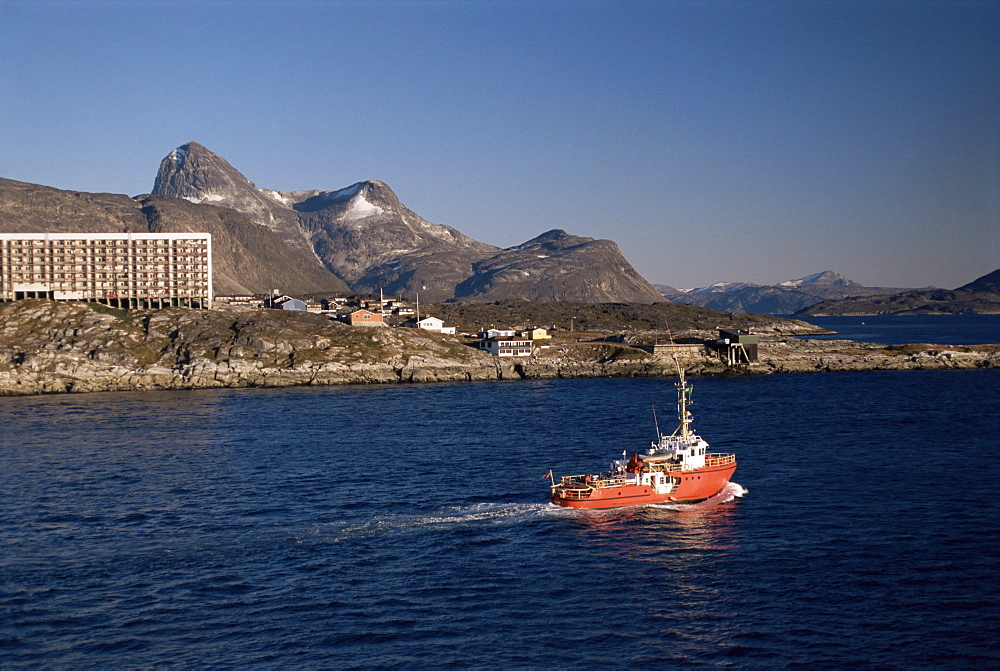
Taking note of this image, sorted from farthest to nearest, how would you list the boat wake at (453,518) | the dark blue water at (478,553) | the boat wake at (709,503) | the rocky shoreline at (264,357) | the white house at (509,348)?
1. the white house at (509,348)
2. the rocky shoreline at (264,357)
3. the boat wake at (709,503)
4. the boat wake at (453,518)
5. the dark blue water at (478,553)

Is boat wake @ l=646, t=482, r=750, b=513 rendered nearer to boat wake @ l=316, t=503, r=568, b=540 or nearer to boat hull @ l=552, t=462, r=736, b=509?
boat hull @ l=552, t=462, r=736, b=509

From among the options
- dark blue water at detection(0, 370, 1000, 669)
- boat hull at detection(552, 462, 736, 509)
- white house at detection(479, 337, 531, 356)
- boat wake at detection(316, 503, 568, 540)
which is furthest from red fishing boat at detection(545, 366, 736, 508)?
white house at detection(479, 337, 531, 356)

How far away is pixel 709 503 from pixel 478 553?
70.0ft

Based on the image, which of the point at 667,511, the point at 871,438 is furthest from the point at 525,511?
the point at 871,438

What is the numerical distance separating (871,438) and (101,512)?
76.7 m

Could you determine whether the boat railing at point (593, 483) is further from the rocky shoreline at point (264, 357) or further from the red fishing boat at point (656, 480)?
the rocky shoreline at point (264, 357)

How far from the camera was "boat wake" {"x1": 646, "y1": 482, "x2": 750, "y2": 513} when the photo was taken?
67062mm

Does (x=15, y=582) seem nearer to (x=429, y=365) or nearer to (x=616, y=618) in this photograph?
(x=616, y=618)

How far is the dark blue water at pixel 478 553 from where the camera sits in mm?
41969

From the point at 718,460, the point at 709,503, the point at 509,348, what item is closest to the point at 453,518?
the point at 709,503

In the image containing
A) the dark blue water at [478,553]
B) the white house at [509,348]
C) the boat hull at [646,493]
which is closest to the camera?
the dark blue water at [478,553]

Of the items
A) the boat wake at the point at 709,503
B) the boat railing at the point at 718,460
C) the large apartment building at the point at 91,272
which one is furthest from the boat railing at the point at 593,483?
the large apartment building at the point at 91,272

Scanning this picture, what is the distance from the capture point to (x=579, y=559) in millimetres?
54375

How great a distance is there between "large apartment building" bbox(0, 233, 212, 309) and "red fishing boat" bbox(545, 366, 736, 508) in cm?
14981
